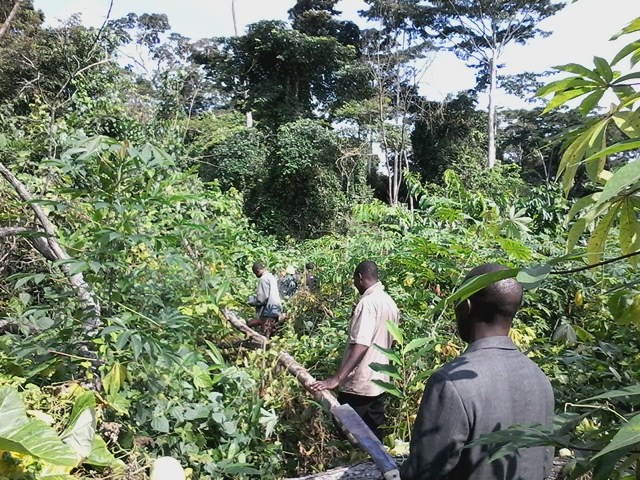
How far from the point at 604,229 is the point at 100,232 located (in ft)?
6.48

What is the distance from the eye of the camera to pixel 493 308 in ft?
5.20

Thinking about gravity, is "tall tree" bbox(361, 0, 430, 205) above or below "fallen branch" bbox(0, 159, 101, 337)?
above

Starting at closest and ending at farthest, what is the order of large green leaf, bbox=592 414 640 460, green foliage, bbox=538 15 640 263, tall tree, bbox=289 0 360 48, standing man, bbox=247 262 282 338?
large green leaf, bbox=592 414 640 460, green foliage, bbox=538 15 640 263, standing man, bbox=247 262 282 338, tall tree, bbox=289 0 360 48

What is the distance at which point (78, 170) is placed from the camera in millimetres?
2387

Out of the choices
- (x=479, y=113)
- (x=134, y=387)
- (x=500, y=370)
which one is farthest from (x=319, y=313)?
(x=479, y=113)

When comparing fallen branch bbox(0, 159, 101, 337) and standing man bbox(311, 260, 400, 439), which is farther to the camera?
standing man bbox(311, 260, 400, 439)

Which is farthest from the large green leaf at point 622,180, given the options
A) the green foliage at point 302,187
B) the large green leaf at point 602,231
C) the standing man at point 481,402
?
the green foliage at point 302,187

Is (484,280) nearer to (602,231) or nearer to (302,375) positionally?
(602,231)

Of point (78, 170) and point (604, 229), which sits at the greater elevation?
point (78, 170)

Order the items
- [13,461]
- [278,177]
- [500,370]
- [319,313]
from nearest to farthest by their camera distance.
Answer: [13,461] < [500,370] < [319,313] < [278,177]

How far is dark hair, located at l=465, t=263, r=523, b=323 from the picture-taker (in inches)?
61.7

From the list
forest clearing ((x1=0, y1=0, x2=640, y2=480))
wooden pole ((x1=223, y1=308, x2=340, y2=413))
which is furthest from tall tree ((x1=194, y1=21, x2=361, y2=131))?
wooden pole ((x1=223, y1=308, x2=340, y2=413))

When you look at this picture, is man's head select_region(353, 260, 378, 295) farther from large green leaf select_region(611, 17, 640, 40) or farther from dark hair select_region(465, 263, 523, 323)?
large green leaf select_region(611, 17, 640, 40)

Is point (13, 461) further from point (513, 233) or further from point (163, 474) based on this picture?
point (513, 233)
